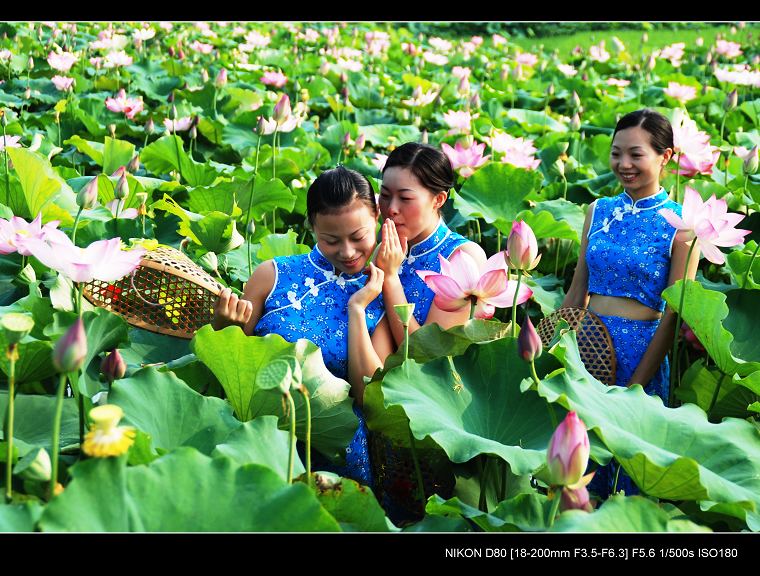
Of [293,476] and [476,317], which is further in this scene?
[476,317]

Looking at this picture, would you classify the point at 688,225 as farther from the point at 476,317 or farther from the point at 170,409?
the point at 170,409

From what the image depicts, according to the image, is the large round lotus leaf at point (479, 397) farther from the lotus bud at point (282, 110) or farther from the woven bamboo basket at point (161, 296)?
the lotus bud at point (282, 110)

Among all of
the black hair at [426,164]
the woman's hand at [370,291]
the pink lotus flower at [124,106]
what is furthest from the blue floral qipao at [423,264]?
the pink lotus flower at [124,106]

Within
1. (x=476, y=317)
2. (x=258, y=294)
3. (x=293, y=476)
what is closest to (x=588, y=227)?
(x=476, y=317)

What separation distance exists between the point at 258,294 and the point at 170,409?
620 mm

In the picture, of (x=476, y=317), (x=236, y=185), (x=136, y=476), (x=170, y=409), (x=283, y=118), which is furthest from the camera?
(x=283, y=118)

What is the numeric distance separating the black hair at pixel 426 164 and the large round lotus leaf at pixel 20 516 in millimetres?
1277

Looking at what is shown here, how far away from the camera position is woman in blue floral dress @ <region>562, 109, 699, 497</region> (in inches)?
97.2

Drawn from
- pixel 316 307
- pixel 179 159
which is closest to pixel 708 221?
pixel 316 307

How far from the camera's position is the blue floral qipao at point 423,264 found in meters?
2.22

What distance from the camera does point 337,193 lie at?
2004mm

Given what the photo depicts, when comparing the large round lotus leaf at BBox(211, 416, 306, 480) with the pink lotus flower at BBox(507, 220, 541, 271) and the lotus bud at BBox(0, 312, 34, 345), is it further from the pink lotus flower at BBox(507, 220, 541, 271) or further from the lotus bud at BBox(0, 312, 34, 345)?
the pink lotus flower at BBox(507, 220, 541, 271)

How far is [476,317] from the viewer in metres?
1.97

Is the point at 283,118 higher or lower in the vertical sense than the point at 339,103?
higher
